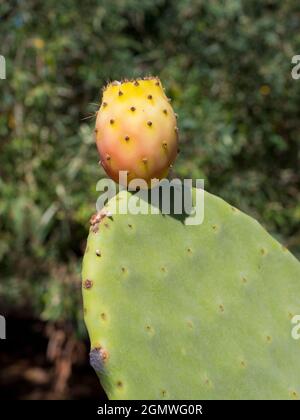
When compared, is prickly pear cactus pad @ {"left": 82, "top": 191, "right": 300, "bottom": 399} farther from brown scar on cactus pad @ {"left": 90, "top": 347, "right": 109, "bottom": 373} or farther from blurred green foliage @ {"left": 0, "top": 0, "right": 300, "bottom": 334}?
blurred green foliage @ {"left": 0, "top": 0, "right": 300, "bottom": 334}

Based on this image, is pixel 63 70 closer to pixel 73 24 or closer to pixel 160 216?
pixel 73 24

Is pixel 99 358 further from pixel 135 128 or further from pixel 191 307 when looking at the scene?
pixel 135 128

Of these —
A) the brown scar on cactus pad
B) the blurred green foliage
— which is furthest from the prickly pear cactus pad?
the blurred green foliage

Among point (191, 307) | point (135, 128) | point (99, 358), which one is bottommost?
point (99, 358)

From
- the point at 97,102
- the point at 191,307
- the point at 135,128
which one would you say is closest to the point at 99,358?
the point at 191,307

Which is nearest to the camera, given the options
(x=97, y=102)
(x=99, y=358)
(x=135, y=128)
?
(x=99, y=358)

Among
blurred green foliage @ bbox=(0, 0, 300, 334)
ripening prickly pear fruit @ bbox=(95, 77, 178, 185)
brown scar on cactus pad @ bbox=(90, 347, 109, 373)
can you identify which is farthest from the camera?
blurred green foliage @ bbox=(0, 0, 300, 334)
